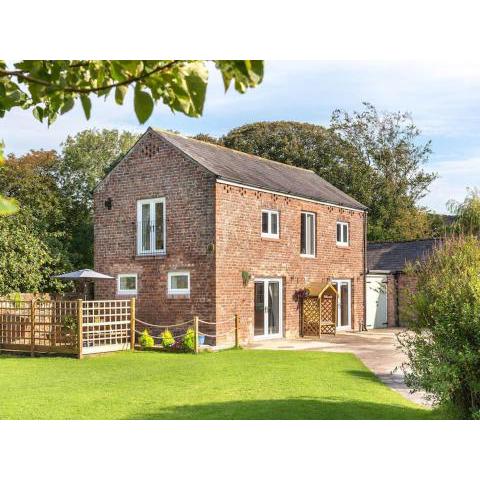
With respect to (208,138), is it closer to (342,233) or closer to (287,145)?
(287,145)

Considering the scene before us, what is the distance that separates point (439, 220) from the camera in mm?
12172

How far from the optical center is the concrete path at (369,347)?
1117 cm

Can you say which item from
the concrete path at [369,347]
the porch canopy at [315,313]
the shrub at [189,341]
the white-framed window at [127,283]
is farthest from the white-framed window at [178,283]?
the porch canopy at [315,313]

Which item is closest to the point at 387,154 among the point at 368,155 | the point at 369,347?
the point at 368,155

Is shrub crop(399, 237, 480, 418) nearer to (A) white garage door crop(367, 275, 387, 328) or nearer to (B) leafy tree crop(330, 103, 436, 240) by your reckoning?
(B) leafy tree crop(330, 103, 436, 240)

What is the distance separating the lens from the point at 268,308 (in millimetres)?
17172

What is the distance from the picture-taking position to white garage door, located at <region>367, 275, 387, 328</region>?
21953 millimetres

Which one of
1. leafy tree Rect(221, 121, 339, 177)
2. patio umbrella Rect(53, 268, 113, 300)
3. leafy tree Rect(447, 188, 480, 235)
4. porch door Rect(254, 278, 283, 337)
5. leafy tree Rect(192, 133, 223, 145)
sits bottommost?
porch door Rect(254, 278, 283, 337)

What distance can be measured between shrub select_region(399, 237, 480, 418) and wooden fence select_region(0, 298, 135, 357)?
8008 mm

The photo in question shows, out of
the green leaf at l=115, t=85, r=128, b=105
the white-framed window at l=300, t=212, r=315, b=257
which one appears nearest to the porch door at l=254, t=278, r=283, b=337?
the white-framed window at l=300, t=212, r=315, b=257

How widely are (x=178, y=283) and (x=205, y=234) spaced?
1.43m

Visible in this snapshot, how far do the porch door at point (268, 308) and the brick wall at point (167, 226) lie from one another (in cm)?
180

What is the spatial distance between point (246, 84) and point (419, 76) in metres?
5.81
